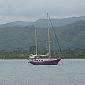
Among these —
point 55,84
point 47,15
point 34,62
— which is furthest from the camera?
point 34,62

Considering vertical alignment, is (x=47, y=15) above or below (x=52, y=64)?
above

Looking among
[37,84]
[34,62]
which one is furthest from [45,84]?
[34,62]

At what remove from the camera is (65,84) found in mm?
58469

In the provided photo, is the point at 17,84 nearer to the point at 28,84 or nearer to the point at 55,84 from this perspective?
the point at 28,84

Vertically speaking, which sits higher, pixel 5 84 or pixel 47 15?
pixel 47 15

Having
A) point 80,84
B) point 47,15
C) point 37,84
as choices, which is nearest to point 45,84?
point 37,84

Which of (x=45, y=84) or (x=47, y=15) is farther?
(x=47, y=15)

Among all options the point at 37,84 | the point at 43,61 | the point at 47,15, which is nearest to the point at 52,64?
the point at 43,61

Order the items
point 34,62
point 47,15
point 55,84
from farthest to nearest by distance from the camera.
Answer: point 34,62 → point 47,15 → point 55,84

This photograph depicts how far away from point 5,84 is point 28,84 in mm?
3411

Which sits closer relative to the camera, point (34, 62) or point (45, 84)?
point (45, 84)

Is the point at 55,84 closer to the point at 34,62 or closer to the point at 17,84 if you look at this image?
the point at 17,84

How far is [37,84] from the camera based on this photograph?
5956 cm

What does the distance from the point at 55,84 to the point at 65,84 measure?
4.80 ft
